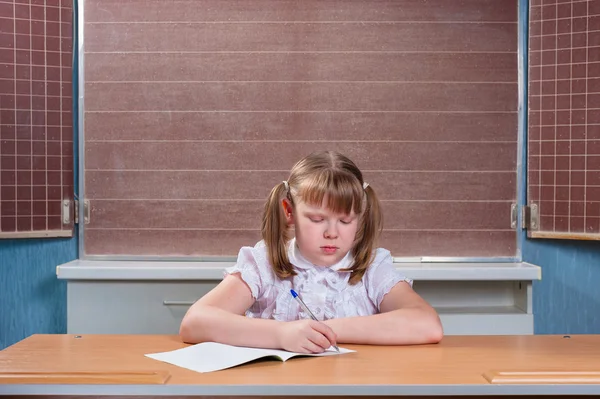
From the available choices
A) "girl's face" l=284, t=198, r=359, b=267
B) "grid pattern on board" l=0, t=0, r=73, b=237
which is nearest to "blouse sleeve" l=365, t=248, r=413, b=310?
"girl's face" l=284, t=198, r=359, b=267

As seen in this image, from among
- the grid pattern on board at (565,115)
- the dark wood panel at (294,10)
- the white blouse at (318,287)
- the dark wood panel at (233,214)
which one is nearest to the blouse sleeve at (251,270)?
the white blouse at (318,287)

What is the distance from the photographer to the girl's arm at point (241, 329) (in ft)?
4.66

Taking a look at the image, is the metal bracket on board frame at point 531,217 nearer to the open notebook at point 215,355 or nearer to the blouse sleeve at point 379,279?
the blouse sleeve at point 379,279

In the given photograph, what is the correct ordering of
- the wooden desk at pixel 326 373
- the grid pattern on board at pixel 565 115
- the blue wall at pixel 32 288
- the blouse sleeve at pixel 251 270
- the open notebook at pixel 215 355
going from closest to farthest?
the wooden desk at pixel 326 373 < the open notebook at pixel 215 355 < the blouse sleeve at pixel 251 270 < the grid pattern on board at pixel 565 115 < the blue wall at pixel 32 288

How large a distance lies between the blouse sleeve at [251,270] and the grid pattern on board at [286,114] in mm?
1020

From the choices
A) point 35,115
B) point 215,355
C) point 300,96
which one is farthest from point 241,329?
point 35,115

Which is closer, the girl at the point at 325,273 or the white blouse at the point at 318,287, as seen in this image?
the girl at the point at 325,273

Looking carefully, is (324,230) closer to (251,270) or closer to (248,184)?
(251,270)

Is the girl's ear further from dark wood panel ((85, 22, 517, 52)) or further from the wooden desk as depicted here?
dark wood panel ((85, 22, 517, 52))

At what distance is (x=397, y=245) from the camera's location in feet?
9.43

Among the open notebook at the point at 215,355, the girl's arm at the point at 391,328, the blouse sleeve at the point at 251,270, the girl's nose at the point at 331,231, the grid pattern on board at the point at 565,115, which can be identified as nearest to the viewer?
the open notebook at the point at 215,355

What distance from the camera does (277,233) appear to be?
1.86 meters

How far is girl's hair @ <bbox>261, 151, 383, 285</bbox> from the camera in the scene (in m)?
1.76

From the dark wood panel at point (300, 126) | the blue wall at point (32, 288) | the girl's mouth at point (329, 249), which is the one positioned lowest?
the blue wall at point (32, 288)
